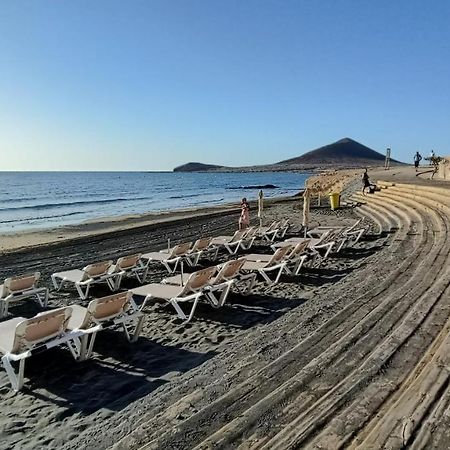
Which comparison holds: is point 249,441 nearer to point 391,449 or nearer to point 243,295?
point 391,449

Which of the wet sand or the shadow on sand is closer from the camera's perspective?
the wet sand

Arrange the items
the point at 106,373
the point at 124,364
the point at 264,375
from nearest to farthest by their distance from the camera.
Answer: the point at 264,375 → the point at 106,373 → the point at 124,364

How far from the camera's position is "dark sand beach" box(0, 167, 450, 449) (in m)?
3.10

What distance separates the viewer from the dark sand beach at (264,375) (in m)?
3.10

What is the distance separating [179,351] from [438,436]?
299 centimetres

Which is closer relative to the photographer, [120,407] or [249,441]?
[249,441]

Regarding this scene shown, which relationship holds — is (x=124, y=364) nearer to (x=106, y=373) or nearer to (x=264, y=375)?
(x=106, y=373)

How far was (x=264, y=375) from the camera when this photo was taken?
4.02 metres

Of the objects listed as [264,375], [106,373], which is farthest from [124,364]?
[264,375]

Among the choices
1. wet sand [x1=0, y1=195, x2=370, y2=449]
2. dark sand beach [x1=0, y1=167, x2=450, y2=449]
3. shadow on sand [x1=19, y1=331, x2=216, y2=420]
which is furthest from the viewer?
shadow on sand [x1=19, y1=331, x2=216, y2=420]

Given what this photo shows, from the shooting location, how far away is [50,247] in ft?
44.7

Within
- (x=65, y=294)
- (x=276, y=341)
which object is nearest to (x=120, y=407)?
(x=276, y=341)

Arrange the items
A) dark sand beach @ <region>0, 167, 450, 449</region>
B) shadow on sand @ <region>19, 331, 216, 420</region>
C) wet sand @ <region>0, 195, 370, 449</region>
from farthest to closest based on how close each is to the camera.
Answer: shadow on sand @ <region>19, 331, 216, 420</region>
wet sand @ <region>0, 195, 370, 449</region>
dark sand beach @ <region>0, 167, 450, 449</region>

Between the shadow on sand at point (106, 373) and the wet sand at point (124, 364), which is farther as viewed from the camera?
the shadow on sand at point (106, 373)
